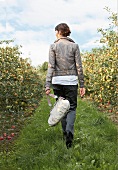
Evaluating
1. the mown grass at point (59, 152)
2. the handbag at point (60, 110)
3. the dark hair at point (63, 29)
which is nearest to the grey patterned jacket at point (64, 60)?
the dark hair at point (63, 29)

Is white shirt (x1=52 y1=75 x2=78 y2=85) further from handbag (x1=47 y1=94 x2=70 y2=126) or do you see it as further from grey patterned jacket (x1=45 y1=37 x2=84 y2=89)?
handbag (x1=47 y1=94 x2=70 y2=126)

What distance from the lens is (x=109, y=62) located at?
7816 mm

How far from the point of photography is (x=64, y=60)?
4055mm

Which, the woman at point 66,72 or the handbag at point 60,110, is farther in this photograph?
the woman at point 66,72

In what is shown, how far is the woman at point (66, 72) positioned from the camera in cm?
404

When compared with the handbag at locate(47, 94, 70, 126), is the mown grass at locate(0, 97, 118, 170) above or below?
below

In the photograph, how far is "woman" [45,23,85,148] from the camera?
159 inches

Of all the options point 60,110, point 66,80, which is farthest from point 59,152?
point 66,80

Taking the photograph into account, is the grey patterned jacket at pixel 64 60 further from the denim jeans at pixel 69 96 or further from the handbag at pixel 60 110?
the handbag at pixel 60 110

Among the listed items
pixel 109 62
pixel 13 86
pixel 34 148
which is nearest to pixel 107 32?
pixel 109 62

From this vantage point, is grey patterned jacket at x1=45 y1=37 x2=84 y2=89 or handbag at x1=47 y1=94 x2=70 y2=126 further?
grey patterned jacket at x1=45 y1=37 x2=84 y2=89

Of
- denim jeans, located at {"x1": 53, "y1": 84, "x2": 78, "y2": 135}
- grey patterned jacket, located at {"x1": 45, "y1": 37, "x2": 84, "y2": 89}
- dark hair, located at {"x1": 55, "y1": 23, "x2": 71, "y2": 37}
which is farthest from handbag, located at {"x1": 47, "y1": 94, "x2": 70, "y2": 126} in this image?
dark hair, located at {"x1": 55, "y1": 23, "x2": 71, "y2": 37}

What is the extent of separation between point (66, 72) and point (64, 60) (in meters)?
0.16

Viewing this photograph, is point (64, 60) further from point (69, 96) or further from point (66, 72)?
point (69, 96)
